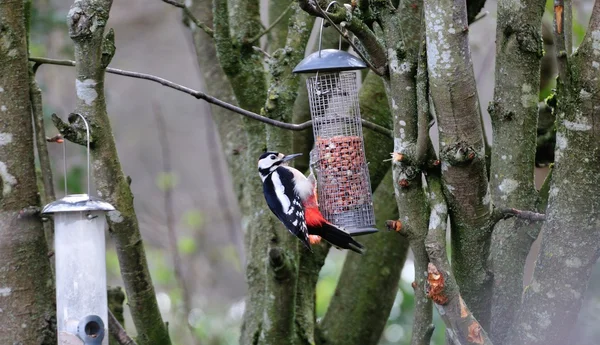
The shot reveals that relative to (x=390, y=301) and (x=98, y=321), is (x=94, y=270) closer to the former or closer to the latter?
(x=98, y=321)

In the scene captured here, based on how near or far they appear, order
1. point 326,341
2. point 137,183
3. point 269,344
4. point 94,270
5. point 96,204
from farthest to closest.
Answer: point 137,183 → point 326,341 → point 269,344 → point 94,270 → point 96,204

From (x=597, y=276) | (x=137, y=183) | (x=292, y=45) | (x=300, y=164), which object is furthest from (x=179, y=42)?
(x=597, y=276)

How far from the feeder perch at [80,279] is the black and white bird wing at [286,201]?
0.86 meters

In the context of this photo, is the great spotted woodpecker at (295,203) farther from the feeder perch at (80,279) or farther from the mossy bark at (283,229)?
the feeder perch at (80,279)

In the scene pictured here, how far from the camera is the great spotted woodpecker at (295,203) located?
3293 millimetres

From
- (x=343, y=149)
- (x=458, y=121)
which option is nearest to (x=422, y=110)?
(x=458, y=121)

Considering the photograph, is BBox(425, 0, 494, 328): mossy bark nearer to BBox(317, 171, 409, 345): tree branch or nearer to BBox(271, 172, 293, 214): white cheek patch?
BBox(271, 172, 293, 214): white cheek patch

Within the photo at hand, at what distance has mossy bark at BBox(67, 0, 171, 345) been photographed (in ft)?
8.96

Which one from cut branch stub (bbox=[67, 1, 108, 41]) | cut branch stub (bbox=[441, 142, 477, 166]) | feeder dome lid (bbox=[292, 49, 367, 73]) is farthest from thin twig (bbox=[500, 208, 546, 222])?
cut branch stub (bbox=[67, 1, 108, 41])

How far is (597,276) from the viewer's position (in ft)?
8.16

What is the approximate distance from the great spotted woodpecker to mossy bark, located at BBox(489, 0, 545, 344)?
692mm

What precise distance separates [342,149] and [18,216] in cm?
141

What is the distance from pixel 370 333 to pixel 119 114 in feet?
22.0

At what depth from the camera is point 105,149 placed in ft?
9.52
